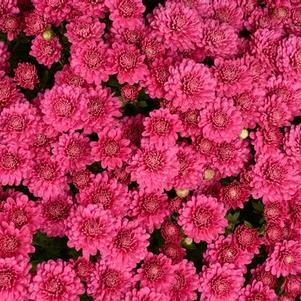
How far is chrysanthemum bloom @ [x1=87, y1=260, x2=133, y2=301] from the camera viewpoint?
83.0 inches

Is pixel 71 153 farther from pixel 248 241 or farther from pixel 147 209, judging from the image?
pixel 248 241

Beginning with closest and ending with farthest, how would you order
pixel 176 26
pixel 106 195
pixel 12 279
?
pixel 12 279 < pixel 106 195 < pixel 176 26

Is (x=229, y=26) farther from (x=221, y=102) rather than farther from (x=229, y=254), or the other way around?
(x=229, y=254)

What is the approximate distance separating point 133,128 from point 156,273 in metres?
0.56

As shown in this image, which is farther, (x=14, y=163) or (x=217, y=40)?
(x=217, y=40)

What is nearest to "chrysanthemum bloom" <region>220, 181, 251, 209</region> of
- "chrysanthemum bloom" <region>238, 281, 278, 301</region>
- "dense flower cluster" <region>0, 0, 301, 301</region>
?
"dense flower cluster" <region>0, 0, 301, 301</region>

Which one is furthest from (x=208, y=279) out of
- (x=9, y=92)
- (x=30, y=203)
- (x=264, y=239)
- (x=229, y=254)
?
(x=9, y=92)

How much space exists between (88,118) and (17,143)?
0.28 meters

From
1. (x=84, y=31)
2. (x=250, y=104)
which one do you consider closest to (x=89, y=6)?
(x=84, y=31)

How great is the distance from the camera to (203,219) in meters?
2.15

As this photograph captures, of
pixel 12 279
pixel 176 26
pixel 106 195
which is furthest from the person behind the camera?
pixel 176 26

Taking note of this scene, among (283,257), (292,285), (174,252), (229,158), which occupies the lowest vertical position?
(292,285)

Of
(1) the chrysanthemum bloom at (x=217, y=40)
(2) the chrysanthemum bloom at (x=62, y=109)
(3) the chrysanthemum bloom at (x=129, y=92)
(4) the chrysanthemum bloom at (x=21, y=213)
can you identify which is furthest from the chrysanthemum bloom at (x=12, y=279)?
(1) the chrysanthemum bloom at (x=217, y=40)

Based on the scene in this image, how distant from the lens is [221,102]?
2.19 meters
